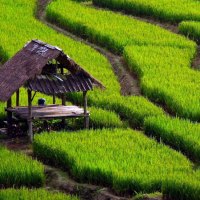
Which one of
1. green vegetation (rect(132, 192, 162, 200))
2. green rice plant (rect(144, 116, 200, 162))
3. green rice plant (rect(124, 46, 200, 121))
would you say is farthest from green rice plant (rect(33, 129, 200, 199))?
green rice plant (rect(124, 46, 200, 121))

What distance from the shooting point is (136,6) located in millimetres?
24359

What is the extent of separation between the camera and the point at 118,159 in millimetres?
12727

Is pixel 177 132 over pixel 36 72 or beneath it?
beneath

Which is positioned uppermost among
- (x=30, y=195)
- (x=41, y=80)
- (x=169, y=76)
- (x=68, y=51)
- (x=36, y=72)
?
(x=36, y=72)

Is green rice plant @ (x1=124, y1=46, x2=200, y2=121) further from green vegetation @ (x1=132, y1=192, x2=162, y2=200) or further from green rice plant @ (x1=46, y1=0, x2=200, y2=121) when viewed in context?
green vegetation @ (x1=132, y1=192, x2=162, y2=200)

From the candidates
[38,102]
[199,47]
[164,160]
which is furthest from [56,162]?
[199,47]

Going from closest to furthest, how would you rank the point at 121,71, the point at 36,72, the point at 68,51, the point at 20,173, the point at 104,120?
the point at 20,173, the point at 36,72, the point at 104,120, the point at 121,71, the point at 68,51

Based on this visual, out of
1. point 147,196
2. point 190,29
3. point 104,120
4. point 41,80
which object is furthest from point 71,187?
point 190,29

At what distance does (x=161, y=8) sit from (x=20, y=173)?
1201 centimetres

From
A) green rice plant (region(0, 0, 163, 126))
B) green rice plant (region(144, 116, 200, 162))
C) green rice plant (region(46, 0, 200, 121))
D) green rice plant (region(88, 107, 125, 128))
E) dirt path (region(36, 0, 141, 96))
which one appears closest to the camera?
green rice plant (region(144, 116, 200, 162))

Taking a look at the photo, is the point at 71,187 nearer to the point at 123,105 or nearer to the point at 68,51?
the point at 123,105

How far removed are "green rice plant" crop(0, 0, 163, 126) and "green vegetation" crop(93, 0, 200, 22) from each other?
79.5 inches

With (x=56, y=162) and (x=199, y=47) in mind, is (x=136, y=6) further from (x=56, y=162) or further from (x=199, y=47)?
(x=56, y=162)

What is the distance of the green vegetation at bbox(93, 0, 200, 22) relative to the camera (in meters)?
23.4
